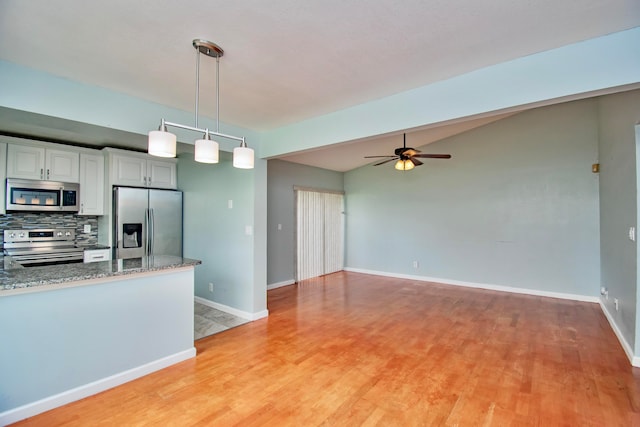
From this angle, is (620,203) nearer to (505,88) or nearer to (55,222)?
(505,88)

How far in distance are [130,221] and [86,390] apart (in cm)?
253

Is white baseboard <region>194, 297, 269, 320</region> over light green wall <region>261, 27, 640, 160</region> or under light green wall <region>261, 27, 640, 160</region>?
under

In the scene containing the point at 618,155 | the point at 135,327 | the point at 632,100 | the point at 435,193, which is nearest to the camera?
the point at 135,327

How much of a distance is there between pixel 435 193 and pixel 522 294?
2304 millimetres

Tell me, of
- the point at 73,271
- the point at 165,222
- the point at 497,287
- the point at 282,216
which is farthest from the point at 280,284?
the point at 497,287

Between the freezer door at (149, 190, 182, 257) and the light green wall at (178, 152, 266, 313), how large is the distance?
0.39 feet

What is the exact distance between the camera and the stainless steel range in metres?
3.70

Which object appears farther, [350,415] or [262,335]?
[262,335]

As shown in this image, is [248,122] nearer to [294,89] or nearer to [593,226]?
[294,89]

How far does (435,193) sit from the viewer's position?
6008mm

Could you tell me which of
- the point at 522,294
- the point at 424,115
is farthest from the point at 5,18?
the point at 522,294

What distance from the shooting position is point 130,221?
13.8 feet

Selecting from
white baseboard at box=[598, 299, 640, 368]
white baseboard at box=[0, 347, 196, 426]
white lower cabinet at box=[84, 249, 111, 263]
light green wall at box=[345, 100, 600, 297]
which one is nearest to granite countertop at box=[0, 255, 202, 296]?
white baseboard at box=[0, 347, 196, 426]

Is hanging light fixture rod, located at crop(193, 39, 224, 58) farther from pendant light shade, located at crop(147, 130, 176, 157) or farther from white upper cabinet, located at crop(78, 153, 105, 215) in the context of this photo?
white upper cabinet, located at crop(78, 153, 105, 215)
